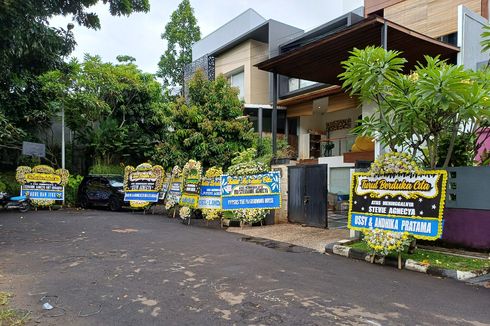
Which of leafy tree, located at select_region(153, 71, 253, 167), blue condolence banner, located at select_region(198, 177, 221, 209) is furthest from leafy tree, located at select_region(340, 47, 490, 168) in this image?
leafy tree, located at select_region(153, 71, 253, 167)

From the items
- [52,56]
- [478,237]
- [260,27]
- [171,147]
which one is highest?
[260,27]

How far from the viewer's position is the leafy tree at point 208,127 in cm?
1652

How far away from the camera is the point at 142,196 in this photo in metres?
16.6

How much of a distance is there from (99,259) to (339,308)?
462 cm

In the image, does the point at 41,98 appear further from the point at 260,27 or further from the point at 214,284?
the point at 214,284

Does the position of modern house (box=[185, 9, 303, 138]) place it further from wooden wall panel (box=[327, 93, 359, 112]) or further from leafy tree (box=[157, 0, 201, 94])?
leafy tree (box=[157, 0, 201, 94])

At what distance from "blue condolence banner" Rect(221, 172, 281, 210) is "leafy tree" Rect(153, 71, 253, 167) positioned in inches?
177

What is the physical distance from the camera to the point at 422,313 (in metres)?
4.39

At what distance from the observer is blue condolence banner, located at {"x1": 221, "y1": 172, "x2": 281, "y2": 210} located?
463 inches

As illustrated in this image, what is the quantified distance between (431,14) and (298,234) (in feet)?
35.8

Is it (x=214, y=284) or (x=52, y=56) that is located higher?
(x=52, y=56)

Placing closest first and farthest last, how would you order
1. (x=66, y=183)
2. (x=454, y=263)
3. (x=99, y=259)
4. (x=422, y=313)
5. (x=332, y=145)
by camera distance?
1. (x=422, y=313)
2. (x=454, y=263)
3. (x=99, y=259)
4. (x=66, y=183)
5. (x=332, y=145)

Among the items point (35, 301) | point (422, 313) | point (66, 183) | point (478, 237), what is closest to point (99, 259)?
point (35, 301)

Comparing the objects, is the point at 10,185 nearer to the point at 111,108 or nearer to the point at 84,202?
the point at 84,202
